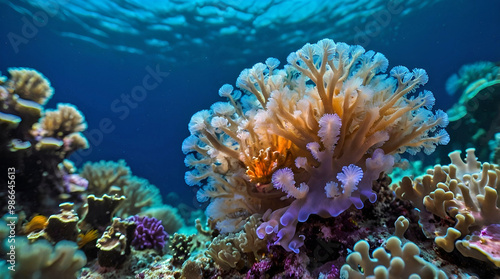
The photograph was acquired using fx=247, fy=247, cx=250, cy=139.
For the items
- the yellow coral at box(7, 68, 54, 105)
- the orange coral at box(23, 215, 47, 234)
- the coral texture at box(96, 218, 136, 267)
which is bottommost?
the coral texture at box(96, 218, 136, 267)

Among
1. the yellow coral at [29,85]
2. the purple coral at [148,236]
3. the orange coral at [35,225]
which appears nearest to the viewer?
the orange coral at [35,225]

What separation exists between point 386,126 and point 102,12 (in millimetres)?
20091

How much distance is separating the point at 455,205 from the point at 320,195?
117 centimetres

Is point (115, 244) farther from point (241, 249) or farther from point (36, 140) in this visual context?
point (36, 140)

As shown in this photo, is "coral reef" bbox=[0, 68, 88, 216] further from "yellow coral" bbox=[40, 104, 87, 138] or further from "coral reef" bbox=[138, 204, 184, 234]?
"coral reef" bbox=[138, 204, 184, 234]

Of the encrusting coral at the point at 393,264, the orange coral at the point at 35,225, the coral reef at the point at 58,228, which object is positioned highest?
the orange coral at the point at 35,225

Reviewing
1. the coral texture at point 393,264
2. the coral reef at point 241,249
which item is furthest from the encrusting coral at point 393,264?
the coral reef at point 241,249

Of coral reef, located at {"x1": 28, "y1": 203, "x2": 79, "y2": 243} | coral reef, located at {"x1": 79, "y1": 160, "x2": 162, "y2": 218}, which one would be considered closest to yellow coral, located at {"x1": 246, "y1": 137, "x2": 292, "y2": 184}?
→ coral reef, located at {"x1": 28, "y1": 203, "x2": 79, "y2": 243}

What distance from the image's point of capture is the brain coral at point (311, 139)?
86.7 inches

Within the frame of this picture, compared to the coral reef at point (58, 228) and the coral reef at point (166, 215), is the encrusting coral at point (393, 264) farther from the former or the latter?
the coral reef at point (166, 215)

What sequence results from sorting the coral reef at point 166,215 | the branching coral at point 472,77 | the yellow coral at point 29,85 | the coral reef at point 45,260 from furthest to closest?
the branching coral at point 472,77 → the coral reef at point 166,215 → the yellow coral at point 29,85 → the coral reef at point 45,260

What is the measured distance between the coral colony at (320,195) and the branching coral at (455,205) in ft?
0.03

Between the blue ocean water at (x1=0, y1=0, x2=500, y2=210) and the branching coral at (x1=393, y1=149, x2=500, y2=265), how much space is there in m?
9.57

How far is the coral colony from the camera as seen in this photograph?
77.6 inches
